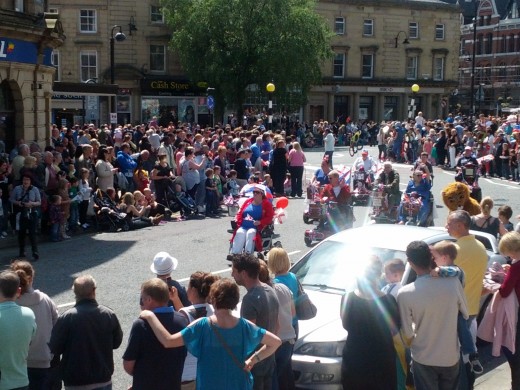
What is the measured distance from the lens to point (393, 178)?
18766 mm

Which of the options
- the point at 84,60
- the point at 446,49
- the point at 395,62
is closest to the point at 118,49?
the point at 84,60

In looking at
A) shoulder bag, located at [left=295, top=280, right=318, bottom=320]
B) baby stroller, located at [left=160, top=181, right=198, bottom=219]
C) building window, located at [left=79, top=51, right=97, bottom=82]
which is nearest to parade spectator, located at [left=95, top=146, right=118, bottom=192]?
baby stroller, located at [left=160, top=181, right=198, bottom=219]

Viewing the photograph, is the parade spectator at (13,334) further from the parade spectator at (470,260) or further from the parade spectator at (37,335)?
the parade spectator at (470,260)

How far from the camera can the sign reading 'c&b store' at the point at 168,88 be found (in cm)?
5119

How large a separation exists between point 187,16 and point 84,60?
7.16 m

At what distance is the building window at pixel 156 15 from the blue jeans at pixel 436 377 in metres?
47.0

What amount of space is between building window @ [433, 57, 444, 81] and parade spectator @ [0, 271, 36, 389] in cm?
6299

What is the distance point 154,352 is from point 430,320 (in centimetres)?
230

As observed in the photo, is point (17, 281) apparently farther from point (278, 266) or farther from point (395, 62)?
point (395, 62)

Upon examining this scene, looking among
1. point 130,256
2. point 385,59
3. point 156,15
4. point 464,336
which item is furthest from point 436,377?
point 385,59

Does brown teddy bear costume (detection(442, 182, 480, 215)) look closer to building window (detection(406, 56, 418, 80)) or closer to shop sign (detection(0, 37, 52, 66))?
shop sign (detection(0, 37, 52, 66))

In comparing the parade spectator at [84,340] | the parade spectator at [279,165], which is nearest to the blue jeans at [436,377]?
the parade spectator at [84,340]

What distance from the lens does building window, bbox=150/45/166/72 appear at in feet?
170

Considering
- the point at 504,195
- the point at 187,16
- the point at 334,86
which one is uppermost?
the point at 187,16
